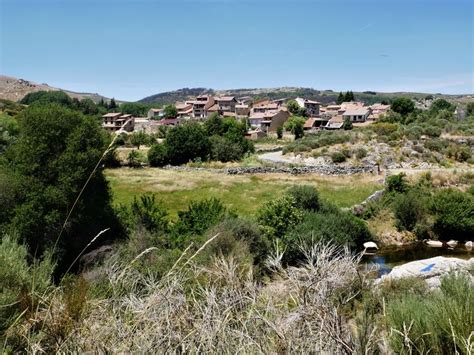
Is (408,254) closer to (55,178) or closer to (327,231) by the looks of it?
(327,231)

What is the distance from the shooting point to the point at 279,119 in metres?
95.0

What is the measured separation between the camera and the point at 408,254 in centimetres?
2292

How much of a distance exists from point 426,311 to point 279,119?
91287 mm

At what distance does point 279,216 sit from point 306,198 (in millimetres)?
3376

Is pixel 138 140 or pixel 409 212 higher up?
pixel 138 140

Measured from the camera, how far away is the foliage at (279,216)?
20.6m

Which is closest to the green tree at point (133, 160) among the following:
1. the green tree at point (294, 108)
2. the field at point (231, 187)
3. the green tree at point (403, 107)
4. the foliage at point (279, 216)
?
the field at point (231, 187)

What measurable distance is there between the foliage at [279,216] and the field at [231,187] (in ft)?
23.3

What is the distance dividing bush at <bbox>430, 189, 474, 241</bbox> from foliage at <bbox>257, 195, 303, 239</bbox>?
945 centimetres

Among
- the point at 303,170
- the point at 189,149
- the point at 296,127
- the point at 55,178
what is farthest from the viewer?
the point at 296,127

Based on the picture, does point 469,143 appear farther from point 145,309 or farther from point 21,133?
point 145,309

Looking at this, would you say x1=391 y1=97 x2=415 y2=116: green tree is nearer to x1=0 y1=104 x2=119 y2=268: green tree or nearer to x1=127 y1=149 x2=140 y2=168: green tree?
x1=127 y1=149 x2=140 y2=168: green tree

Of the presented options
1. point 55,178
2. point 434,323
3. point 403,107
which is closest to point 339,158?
point 55,178

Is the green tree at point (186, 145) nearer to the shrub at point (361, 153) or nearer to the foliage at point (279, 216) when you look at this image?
the shrub at point (361, 153)
